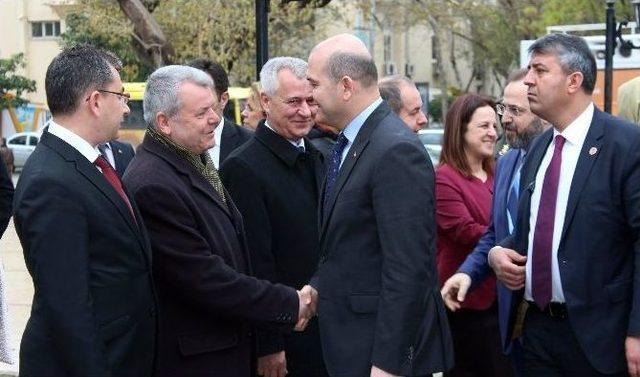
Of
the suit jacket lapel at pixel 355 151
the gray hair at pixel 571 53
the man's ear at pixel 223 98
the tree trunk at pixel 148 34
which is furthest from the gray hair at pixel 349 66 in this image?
the tree trunk at pixel 148 34

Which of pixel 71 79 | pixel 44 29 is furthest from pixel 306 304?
pixel 44 29

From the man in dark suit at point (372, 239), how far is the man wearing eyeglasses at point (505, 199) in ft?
2.48

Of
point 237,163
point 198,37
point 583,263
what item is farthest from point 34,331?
point 198,37

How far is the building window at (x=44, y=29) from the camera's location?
181ft

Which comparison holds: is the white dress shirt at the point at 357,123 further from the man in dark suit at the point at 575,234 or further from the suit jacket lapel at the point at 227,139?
the suit jacket lapel at the point at 227,139

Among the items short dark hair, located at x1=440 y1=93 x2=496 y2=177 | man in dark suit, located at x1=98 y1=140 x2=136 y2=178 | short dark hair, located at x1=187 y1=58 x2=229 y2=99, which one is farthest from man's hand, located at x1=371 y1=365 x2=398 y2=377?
man in dark suit, located at x1=98 y1=140 x2=136 y2=178

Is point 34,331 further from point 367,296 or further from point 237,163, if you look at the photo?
point 237,163

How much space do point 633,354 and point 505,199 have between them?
1.33m

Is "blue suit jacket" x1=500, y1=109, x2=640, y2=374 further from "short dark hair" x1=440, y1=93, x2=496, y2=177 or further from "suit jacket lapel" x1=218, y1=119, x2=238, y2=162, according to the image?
"suit jacket lapel" x1=218, y1=119, x2=238, y2=162

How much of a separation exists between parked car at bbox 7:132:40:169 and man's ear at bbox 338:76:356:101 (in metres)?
39.9

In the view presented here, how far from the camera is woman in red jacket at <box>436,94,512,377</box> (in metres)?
5.79

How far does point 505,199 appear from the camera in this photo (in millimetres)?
5152

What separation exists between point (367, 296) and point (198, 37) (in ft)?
62.3

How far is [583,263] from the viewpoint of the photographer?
4.08 metres
